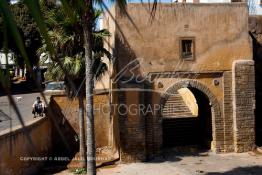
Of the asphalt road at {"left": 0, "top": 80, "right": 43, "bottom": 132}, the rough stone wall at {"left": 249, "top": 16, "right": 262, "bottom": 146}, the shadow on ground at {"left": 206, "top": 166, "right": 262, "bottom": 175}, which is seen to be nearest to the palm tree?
the asphalt road at {"left": 0, "top": 80, "right": 43, "bottom": 132}

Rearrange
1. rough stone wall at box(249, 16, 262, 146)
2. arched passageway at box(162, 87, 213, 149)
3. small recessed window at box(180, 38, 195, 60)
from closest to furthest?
small recessed window at box(180, 38, 195, 60) < arched passageway at box(162, 87, 213, 149) < rough stone wall at box(249, 16, 262, 146)

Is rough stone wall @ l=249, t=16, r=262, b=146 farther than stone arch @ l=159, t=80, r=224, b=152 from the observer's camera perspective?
Yes

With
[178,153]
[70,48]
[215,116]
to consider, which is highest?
[70,48]

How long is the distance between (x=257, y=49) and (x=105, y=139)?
314 inches

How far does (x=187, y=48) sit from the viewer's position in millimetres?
17969

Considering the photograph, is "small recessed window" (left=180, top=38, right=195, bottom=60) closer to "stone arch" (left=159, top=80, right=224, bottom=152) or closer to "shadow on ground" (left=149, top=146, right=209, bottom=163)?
"stone arch" (left=159, top=80, right=224, bottom=152)

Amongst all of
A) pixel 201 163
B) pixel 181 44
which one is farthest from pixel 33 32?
pixel 201 163

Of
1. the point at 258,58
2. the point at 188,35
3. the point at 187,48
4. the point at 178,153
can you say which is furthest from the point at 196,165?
the point at 258,58

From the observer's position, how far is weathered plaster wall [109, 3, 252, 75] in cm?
1733

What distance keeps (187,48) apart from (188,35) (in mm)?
533

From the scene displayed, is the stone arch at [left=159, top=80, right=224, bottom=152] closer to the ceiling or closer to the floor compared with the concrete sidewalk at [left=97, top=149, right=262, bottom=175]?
closer to the ceiling

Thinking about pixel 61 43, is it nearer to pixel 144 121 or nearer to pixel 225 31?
pixel 144 121

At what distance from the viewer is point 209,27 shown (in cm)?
1795

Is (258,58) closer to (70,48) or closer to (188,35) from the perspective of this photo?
(188,35)
